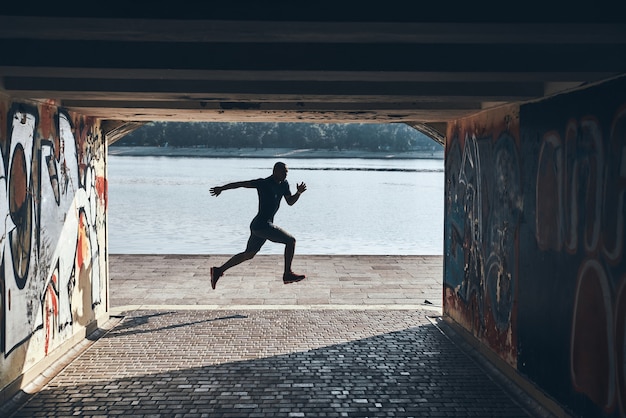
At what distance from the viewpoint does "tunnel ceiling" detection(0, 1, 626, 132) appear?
4172mm

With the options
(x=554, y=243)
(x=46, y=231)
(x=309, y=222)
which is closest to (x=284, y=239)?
(x=46, y=231)

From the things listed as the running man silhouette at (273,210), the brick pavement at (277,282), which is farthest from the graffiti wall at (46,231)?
the running man silhouette at (273,210)

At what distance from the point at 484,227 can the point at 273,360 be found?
124 inches

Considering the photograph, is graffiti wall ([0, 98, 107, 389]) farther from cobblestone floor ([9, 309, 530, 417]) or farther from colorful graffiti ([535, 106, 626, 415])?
colorful graffiti ([535, 106, 626, 415])

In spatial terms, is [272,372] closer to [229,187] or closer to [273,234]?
[273,234]

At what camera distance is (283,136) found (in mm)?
96188

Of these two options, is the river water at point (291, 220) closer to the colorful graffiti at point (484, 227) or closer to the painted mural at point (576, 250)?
the colorful graffiti at point (484, 227)

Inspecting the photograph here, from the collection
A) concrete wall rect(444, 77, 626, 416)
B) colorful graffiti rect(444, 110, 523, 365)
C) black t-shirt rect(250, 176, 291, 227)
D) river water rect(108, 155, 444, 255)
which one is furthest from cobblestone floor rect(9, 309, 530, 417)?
river water rect(108, 155, 444, 255)

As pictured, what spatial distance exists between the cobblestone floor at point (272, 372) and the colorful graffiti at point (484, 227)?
1.73ft

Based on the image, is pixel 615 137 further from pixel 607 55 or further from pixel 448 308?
pixel 448 308

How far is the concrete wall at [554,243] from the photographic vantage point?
5.48 meters

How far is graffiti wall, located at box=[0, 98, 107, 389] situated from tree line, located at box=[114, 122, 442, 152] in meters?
84.5

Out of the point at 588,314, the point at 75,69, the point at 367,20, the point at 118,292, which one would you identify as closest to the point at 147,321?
the point at 118,292

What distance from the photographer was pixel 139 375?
7.92m
